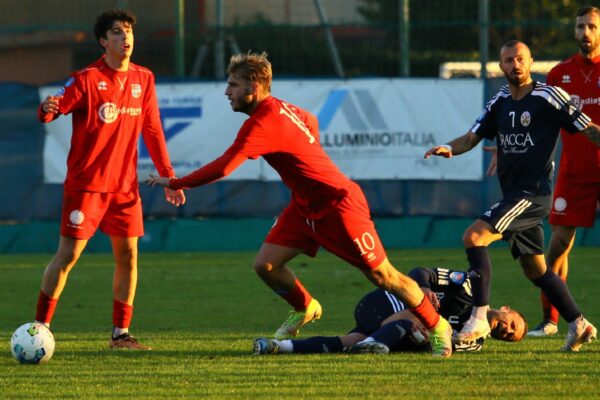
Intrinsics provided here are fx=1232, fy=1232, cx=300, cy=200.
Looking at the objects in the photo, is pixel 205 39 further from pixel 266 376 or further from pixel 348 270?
pixel 266 376

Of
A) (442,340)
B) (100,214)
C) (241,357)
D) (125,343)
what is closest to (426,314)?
(442,340)

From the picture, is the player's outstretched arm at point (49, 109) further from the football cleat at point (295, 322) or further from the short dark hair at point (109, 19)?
the football cleat at point (295, 322)

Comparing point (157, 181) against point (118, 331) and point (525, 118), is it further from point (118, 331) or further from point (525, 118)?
point (525, 118)

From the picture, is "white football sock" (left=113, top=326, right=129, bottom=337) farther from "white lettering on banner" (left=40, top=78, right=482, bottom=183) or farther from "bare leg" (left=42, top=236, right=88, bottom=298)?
"white lettering on banner" (left=40, top=78, right=482, bottom=183)

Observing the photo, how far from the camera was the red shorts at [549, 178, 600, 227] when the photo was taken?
9430 mm

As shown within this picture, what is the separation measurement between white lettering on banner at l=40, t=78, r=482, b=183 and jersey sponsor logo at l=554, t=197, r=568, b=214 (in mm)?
6695

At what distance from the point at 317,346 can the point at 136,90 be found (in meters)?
2.28

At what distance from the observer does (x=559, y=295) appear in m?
8.09

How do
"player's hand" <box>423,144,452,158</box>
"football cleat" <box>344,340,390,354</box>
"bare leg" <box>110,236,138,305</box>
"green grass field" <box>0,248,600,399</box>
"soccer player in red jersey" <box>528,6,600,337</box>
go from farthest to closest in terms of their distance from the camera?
"soccer player in red jersey" <box>528,6,600,337</box> < "bare leg" <box>110,236,138,305</box> < "player's hand" <box>423,144,452,158</box> < "football cleat" <box>344,340,390,354</box> < "green grass field" <box>0,248,600,399</box>

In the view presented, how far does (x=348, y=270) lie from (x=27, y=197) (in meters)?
5.05

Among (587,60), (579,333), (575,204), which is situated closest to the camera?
(579,333)

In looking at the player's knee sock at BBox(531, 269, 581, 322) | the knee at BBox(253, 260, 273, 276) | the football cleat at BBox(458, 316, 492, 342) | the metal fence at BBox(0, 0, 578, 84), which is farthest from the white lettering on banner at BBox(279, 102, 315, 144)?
the metal fence at BBox(0, 0, 578, 84)

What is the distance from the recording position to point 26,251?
1670 cm

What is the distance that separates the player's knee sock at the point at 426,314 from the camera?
765cm
